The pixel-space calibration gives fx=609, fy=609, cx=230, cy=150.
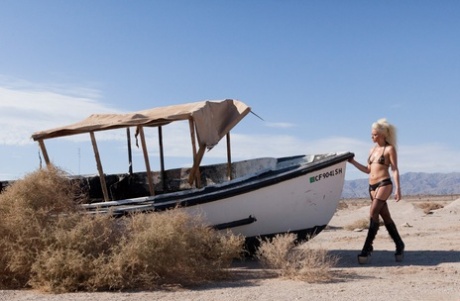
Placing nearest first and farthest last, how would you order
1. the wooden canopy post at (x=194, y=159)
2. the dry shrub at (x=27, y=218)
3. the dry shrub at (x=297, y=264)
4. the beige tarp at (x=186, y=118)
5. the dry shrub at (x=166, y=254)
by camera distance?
the dry shrub at (x=166, y=254) < the dry shrub at (x=27, y=218) < the dry shrub at (x=297, y=264) < the beige tarp at (x=186, y=118) < the wooden canopy post at (x=194, y=159)

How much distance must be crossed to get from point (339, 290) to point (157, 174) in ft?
24.5

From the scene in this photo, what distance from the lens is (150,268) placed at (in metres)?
7.87

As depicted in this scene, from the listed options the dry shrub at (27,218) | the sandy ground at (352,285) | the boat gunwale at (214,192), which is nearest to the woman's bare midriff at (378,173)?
the boat gunwale at (214,192)

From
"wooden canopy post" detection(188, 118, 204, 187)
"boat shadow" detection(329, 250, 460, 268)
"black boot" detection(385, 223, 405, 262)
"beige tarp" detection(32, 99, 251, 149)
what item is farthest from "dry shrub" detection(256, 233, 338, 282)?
"beige tarp" detection(32, 99, 251, 149)

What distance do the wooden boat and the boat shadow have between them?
87 centimetres

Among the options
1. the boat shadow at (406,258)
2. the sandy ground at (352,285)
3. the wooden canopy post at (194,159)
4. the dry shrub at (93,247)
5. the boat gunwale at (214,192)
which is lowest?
the boat shadow at (406,258)

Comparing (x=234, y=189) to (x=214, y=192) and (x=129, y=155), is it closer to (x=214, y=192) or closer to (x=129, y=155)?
(x=214, y=192)

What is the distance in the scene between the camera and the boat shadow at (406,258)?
9828mm

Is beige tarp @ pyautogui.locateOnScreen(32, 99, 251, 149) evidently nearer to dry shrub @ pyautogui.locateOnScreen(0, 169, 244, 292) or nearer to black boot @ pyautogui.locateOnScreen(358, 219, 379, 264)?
dry shrub @ pyautogui.locateOnScreen(0, 169, 244, 292)

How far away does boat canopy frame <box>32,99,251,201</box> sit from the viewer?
10.4 metres

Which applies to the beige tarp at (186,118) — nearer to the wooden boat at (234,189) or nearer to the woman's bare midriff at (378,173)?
the wooden boat at (234,189)

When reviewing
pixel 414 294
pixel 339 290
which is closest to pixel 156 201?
pixel 339 290

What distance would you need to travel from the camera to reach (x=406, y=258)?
10508 mm

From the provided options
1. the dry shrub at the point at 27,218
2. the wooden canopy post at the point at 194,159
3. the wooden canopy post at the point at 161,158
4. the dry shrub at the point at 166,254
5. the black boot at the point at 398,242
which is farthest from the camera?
the wooden canopy post at the point at 161,158
